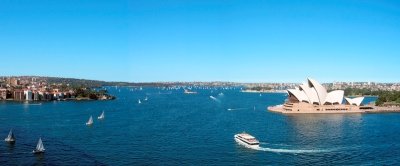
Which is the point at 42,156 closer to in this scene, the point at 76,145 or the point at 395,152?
the point at 76,145

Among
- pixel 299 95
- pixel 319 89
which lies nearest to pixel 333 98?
pixel 319 89

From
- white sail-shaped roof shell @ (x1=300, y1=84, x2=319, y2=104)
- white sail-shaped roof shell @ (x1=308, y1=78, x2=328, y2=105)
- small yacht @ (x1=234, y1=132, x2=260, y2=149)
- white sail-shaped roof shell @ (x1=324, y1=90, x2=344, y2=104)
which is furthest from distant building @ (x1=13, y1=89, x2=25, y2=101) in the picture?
small yacht @ (x1=234, y1=132, x2=260, y2=149)

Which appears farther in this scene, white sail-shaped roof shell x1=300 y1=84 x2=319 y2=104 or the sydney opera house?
white sail-shaped roof shell x1=300 y1=84 x2=319 y2=104

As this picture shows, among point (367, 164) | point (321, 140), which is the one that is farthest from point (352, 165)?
point (321, 140)

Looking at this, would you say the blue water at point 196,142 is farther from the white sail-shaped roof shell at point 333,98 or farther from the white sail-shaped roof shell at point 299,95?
the white sail-shaped roof shell at point 333,98

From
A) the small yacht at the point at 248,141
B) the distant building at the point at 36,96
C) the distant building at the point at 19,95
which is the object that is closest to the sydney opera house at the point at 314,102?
the small yacht at the point at 248,141

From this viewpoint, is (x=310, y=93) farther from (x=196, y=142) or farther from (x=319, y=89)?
(x=196, y=142)

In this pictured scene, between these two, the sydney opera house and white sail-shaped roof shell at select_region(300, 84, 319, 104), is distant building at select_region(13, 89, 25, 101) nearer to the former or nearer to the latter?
the sydney opera house

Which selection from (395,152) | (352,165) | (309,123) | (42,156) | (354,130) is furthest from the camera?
(309,123)
